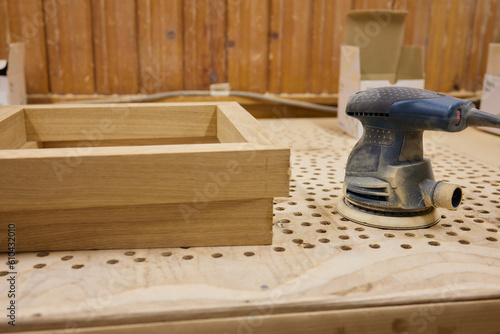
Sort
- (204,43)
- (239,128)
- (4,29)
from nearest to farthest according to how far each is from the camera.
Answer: (239,128), (4,29), (204,43)

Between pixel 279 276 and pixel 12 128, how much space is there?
1.88 ft

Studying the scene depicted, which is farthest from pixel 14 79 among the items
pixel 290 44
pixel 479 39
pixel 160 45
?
pixel 479 39

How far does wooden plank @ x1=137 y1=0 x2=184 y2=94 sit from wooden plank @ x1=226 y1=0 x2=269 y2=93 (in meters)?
0.17

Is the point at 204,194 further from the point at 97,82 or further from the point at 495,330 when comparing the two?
the point at 97,82

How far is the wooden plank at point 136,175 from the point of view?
1.83 feet

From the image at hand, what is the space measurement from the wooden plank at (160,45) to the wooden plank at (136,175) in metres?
1.06

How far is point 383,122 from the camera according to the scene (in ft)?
2.30

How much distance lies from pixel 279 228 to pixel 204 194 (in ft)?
0.56

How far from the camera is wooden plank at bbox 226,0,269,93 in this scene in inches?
62.4

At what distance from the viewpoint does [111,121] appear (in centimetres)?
93

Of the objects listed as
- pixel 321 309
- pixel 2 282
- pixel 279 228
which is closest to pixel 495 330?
→ pixel 321 309

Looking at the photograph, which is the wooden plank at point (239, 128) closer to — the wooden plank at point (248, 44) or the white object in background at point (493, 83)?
the wooden plank at point (248, 44)

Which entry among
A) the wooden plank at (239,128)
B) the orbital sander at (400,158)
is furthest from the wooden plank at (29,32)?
the orbital sander at (400,158)

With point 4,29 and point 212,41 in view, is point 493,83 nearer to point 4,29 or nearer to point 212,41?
point 212,41
